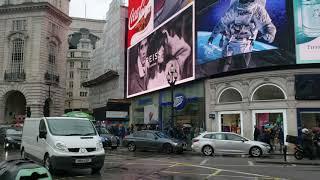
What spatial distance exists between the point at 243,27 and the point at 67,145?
70.5 feet

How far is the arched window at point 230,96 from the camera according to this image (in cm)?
3281

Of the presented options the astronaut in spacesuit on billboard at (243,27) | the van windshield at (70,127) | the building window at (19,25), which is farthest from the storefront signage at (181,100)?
the building window at (19,25)

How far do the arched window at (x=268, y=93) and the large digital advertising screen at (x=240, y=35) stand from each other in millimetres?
1809

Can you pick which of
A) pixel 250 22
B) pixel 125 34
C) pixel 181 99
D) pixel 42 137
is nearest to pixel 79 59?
pixel 125 34

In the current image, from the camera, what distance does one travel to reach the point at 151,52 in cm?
4600

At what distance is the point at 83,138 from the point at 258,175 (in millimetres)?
5962

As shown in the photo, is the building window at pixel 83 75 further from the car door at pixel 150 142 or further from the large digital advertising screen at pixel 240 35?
the car door at pixel 150 142

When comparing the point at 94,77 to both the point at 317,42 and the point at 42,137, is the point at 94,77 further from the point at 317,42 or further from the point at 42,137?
the point at 42,137

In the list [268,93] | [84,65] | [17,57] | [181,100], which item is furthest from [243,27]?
[84,65]

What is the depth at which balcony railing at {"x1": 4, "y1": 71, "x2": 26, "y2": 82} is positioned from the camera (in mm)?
66994

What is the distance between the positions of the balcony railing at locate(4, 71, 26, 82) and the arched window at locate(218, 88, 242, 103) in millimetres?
42449

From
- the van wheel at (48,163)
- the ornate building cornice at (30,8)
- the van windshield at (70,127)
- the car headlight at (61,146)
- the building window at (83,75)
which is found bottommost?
the van wheel at (48,163)

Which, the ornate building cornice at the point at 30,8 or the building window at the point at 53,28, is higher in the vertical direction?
the ornate building cornice at the point at 30,8

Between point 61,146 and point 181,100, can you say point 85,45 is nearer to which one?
point 181,100
